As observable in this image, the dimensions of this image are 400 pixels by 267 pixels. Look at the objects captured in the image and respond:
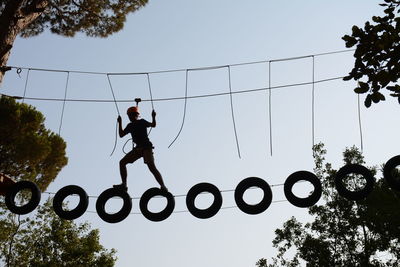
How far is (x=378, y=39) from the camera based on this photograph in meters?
4.29

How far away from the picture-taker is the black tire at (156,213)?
7859 millimetres

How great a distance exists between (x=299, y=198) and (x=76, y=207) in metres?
3.89

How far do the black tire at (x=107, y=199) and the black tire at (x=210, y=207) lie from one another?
1053 mm

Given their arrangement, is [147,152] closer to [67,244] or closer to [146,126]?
[146,126]

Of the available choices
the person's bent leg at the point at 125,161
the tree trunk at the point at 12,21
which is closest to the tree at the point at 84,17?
the tree trunk at the point at 12,21

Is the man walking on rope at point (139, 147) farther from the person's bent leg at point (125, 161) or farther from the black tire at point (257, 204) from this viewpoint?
the black tire at point (257, 204)

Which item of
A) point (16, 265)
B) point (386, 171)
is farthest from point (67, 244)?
point (386, 171)

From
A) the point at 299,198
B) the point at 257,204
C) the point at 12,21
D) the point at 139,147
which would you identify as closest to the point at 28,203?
the point at 139,147

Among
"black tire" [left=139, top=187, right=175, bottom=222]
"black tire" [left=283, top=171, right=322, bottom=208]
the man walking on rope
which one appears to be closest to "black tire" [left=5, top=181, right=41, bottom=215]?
the man walking on rope

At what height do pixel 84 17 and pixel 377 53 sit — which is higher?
pixel 84 17

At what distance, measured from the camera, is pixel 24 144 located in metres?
17.8

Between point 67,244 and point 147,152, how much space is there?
16.2 meters

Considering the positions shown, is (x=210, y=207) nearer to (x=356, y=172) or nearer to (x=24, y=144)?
(x=356, y=172)

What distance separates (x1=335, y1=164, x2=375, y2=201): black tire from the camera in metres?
7.45
